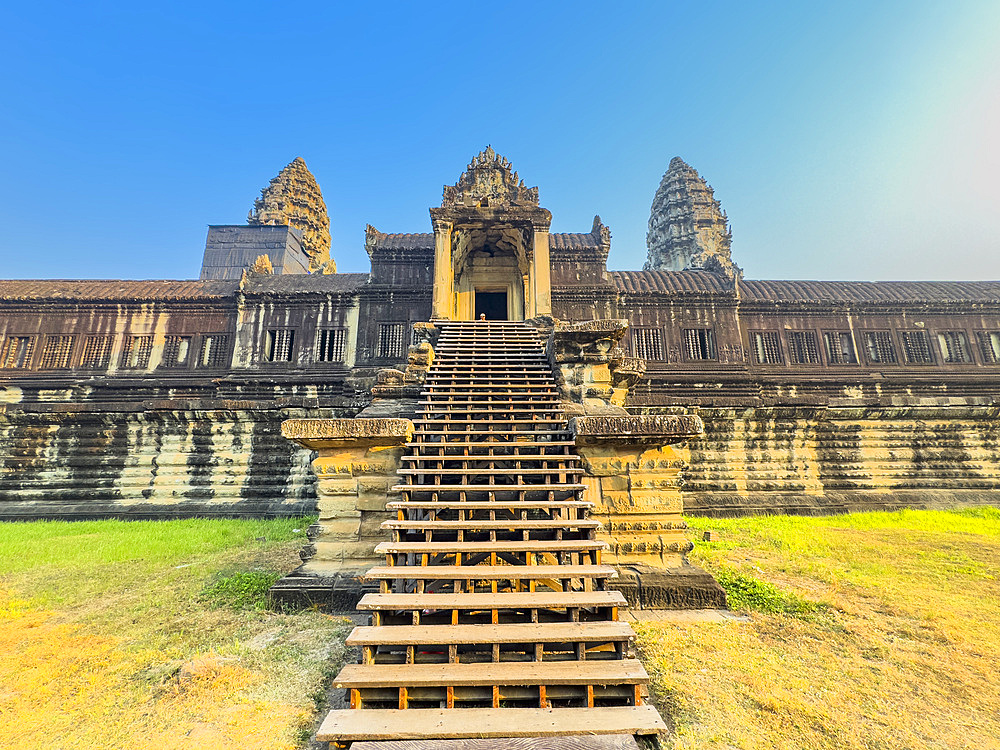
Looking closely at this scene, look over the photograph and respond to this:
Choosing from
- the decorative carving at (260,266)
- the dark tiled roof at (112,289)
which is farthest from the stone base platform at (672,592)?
the decorative carving at (260,266)

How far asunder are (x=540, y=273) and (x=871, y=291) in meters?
19.4

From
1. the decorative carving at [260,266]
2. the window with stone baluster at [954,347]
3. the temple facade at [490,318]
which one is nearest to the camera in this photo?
the temple facade at [490,318]

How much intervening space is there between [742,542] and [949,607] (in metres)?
3.41

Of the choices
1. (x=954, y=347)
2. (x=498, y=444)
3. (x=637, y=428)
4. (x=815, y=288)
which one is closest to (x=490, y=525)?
(x=498, y=444)

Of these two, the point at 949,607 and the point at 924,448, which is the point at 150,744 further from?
the point at 924,448

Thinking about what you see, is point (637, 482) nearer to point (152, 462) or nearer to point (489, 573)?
point (489, 573)

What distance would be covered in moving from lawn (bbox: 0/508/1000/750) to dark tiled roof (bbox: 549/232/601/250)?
645 inches

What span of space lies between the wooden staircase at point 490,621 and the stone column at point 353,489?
375 mm

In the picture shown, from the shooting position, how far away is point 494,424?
6.38m

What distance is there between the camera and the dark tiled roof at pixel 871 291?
70.4 feet

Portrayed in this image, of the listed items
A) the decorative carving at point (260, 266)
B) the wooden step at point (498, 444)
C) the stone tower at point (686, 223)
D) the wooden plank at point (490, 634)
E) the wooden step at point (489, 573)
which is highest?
the stone tower at point (686, 223)

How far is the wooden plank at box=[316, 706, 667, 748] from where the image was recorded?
253 centimetres

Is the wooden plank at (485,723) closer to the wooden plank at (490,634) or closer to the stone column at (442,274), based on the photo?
the wooden plank at (490,634)

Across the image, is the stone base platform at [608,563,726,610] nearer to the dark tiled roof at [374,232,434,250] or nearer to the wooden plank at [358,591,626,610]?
the wooden plank at [358,591,626,610]
